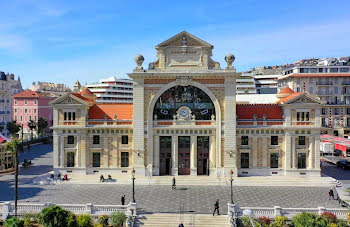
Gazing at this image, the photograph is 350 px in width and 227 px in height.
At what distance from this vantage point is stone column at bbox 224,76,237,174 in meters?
47.7

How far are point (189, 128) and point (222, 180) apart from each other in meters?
8.51

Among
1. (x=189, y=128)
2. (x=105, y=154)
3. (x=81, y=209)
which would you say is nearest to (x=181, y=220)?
(x=81, y=209)

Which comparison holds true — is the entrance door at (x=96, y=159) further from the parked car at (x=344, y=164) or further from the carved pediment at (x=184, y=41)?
the parked car at (x=344, y=164)

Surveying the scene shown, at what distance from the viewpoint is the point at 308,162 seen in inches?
1913

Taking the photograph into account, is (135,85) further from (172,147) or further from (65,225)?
(65,225)

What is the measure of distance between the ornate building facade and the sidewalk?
1.45 m

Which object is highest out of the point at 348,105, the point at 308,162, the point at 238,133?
the point at 348,105

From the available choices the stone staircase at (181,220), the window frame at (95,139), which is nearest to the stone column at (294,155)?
the stone staircase at (181,220)

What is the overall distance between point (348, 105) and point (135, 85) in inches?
2438

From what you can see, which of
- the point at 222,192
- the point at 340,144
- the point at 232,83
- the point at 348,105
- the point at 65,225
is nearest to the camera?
the point at 65,225

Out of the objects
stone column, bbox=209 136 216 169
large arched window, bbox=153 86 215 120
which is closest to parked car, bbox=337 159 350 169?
stone column, bbox=209 136 216 169

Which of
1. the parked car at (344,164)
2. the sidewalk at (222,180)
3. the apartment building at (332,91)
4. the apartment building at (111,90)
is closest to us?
the sidewalk at (222,180)

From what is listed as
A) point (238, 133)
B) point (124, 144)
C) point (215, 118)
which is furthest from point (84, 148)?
point (238, 133)

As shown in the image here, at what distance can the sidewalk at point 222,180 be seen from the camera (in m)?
45.4
